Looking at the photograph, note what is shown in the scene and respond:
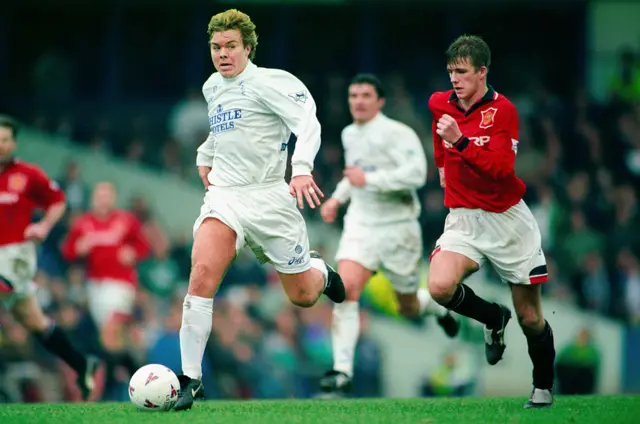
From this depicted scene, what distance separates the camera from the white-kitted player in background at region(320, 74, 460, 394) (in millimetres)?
10570

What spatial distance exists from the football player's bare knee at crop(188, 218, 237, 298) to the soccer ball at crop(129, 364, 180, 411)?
57cm

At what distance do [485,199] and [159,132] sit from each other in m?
12.2

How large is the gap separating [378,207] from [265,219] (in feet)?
9.33

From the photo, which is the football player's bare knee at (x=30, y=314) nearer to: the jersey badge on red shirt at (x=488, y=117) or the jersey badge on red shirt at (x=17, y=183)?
the jersey badge on red shirt at (x=17, y=183)

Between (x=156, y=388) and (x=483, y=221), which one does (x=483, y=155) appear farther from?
(x=156, y=388)

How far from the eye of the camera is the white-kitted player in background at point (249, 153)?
8062 millimetres

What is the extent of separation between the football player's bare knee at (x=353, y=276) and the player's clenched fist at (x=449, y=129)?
3102 mm

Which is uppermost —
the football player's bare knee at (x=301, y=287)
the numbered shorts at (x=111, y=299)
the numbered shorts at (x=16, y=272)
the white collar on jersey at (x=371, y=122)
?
the white collar on jersey at (x=371, y=122)

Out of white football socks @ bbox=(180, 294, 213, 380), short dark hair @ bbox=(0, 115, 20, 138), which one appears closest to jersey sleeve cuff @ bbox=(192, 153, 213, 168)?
white football socks @ bbox=(180, 294, 213, 380)

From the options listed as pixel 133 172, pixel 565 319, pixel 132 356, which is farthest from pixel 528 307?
pixel 133 172

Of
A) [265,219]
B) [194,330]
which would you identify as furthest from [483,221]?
[194,330]

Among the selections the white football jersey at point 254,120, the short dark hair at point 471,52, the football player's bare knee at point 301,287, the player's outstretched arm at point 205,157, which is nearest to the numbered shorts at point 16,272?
the player's outstretched arm at point 205,157

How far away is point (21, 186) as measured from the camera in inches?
419

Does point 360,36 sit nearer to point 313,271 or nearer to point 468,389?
point 468,389
